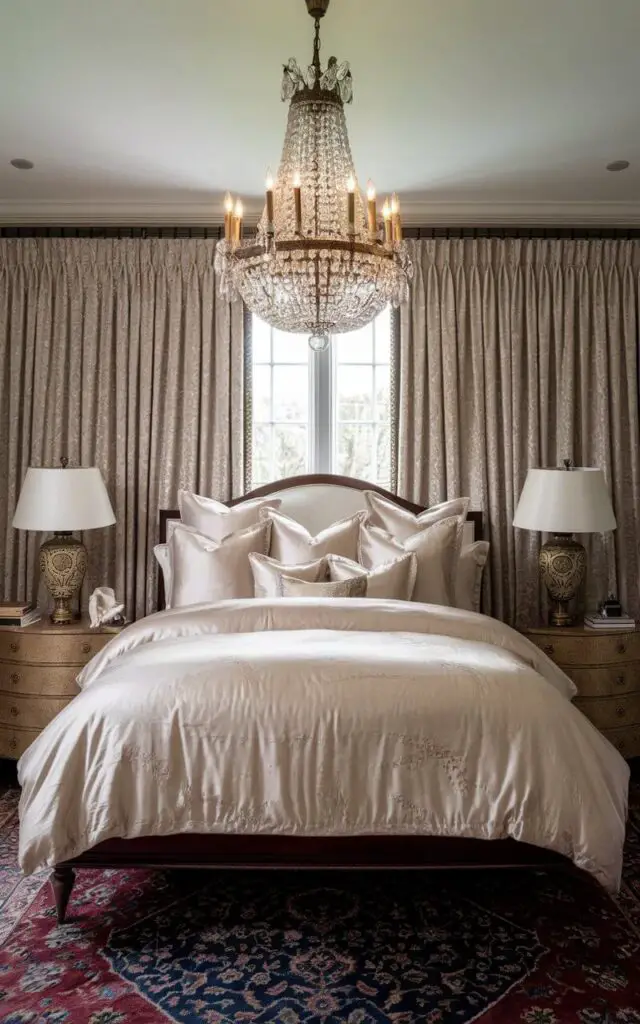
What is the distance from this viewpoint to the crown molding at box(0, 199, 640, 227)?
4387 mm

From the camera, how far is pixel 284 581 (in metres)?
3.59

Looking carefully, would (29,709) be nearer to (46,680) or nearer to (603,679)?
(46,680)

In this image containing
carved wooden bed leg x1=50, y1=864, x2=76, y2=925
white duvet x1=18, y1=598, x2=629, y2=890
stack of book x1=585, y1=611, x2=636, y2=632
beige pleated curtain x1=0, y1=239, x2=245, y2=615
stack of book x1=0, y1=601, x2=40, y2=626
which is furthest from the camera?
beige pleated curtain x1=0, y1=239, x2=245, y2=615

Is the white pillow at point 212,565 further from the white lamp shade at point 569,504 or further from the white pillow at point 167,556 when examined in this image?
the white lamp shade at point 569,504

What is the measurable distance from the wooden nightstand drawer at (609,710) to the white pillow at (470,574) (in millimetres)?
710

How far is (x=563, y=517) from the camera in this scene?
3.94 m

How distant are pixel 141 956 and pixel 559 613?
2.63m

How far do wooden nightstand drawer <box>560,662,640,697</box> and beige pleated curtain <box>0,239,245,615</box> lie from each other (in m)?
2.04

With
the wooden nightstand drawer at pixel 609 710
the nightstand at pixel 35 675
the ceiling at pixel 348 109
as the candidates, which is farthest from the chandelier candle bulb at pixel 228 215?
the wooden nightstand drawer at pixel 609 710

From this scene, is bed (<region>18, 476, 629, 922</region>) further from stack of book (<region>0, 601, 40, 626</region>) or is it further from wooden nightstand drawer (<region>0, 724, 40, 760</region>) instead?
stack of book (<region>0, 601, 40, 626</region>)

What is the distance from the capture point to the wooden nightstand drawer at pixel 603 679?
12.7ft

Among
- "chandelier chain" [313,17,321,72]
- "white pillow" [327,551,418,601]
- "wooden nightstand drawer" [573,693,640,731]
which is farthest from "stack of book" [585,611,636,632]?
"chandelier chain" [313,17,321,72]

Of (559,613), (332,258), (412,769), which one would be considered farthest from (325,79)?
(559,613)

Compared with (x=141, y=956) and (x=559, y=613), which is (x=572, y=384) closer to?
(x=559, y=613)
